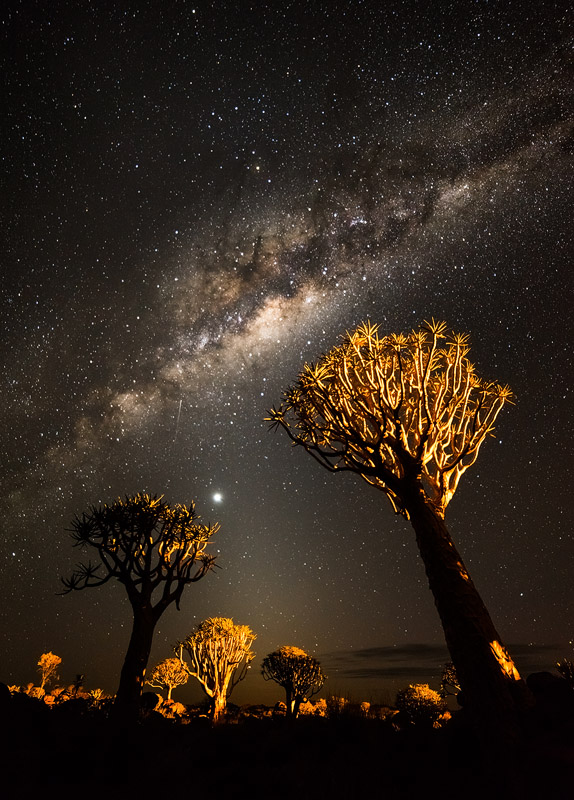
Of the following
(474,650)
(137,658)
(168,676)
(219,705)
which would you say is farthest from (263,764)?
(168,676)

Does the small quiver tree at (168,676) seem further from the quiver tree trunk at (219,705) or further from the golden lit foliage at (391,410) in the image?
the golden lit foliage at (391,410)

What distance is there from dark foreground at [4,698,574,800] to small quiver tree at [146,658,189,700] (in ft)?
76.2

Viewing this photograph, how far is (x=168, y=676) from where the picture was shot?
1015 inches

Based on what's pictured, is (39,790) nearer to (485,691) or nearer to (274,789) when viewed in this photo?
(274,789)

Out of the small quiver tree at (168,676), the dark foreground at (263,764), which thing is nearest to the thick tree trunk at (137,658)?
the dark foreground at (263,764)

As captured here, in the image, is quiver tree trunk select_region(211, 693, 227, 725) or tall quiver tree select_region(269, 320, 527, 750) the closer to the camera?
tall quiver tree select_region(269, 320, 527, 750)

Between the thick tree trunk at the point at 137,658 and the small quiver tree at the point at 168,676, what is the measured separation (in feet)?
59.0

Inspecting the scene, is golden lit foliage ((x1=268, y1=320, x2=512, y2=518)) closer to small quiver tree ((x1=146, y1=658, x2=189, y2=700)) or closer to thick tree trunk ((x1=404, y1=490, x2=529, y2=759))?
thick tree trunk ((x1=404, y1=490, x2=529, y2=759))

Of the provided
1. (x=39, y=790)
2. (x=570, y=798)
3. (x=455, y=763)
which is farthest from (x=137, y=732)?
(x=570, y=798)

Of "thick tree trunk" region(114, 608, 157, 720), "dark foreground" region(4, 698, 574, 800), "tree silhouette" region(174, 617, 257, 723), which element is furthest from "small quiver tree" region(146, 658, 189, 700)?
"dark foreground" region(4, 698, 574, 800)

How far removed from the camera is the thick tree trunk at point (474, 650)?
17.8 ft

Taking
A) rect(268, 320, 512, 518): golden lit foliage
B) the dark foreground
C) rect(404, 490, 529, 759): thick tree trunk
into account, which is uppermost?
rect(268, 320, 512, 518): golden lit foliage

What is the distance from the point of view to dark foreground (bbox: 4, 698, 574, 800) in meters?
4.15

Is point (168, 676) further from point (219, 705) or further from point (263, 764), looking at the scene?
point (263, 764)
